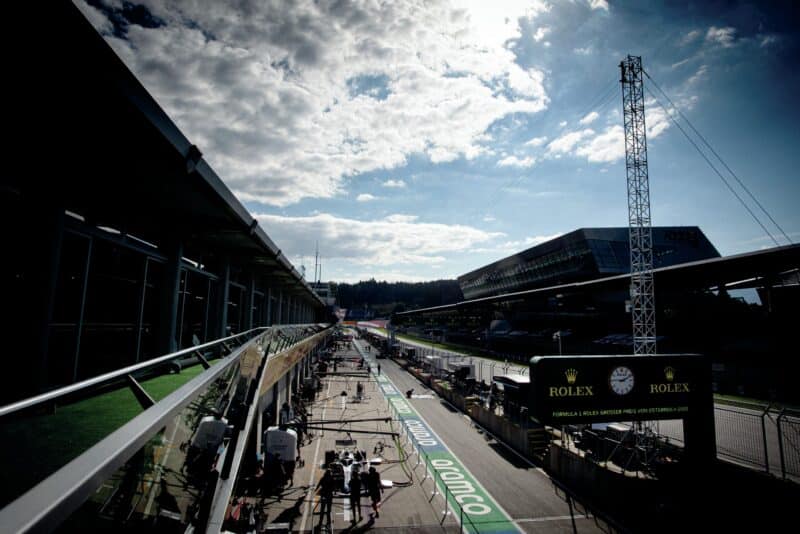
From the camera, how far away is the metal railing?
4.03ft

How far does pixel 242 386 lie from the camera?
6.67m

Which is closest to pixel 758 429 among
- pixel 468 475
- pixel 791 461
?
pixel 791 461

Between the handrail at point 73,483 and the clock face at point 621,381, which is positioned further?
the clock face at point 621,381

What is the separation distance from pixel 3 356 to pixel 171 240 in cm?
585

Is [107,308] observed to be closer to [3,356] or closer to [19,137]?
[3,356]

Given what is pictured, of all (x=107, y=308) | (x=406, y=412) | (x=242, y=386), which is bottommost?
(x=406, y=412)

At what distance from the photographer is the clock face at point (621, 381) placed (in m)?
13.4

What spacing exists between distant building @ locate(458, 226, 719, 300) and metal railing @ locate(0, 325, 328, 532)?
197 feet

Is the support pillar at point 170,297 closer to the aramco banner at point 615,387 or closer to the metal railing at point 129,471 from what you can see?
the metal railing at point 129,471

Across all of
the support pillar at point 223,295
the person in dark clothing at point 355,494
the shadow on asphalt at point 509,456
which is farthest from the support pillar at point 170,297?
the shadow on asphalt at point 509,456

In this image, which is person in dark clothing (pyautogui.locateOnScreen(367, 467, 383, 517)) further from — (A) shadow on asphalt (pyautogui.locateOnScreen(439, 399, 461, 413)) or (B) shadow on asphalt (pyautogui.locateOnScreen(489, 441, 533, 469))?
(A) shadow on asphalt (pyautogui.locateOnScreen(439, 399, 461, 413))

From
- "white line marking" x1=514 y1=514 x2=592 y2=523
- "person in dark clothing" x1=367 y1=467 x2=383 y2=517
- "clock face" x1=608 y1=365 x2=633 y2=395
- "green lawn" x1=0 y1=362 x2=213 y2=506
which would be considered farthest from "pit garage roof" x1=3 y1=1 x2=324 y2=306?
"white line marking" x1=514 y1=514 x2=592 y2=523

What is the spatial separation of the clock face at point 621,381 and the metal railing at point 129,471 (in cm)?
1321

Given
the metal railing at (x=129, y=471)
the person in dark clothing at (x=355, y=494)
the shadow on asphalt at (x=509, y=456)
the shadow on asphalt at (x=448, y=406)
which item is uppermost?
the metal railing at (x=129, y=471)
